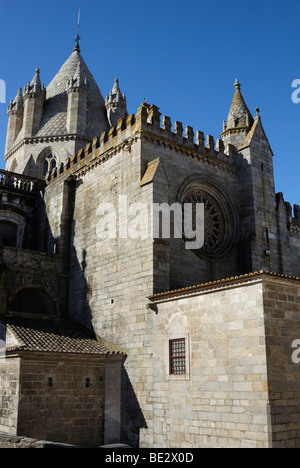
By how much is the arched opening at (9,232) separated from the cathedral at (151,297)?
61 mm

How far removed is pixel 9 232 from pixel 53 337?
29.7 ft

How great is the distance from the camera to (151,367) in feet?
51.8

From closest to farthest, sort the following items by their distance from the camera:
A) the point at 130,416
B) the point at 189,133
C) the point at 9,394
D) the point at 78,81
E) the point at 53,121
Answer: the point at 9,394, the point at 130,416, the point at 189,133, the point at 53,121, the point at 78,81

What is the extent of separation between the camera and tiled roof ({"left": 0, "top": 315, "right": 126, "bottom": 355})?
15828 millimetres

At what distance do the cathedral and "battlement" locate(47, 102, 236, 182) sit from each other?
7 cm

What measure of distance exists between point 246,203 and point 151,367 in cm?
924

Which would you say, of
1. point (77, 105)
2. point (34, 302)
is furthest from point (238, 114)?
point (34, 302)

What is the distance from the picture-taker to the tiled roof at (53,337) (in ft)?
51.9

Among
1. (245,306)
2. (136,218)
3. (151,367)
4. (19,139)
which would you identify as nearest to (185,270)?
(136,218)

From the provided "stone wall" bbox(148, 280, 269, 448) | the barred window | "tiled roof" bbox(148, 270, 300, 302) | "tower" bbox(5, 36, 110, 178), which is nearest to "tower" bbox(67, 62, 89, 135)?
"tower" bbox(5, 36, 110, 178)

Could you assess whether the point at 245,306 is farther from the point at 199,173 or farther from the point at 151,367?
the point at 199,173

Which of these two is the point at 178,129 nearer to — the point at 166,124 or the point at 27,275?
the point at 166,124

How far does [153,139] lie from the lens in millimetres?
18734

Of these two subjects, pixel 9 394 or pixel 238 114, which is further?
pixel 238 114
